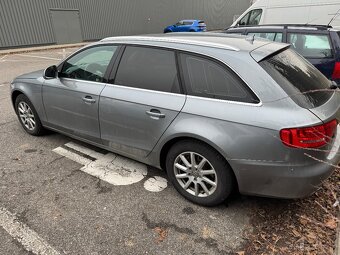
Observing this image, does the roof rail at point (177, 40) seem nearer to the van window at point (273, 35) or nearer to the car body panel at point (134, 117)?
the car body panel at point (134, 117)

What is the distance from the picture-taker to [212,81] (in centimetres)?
281

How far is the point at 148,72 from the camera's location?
3.23m

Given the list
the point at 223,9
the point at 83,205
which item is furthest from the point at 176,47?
the point at 223,9

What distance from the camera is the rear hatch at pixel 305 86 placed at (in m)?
2.54

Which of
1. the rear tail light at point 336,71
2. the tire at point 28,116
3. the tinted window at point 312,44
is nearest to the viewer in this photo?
the tire at point 28,116

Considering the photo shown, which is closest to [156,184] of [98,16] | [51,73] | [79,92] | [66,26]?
[79,92]

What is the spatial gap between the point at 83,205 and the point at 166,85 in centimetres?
150

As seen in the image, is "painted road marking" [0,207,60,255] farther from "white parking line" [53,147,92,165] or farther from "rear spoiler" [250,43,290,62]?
"rear spoiler" [250,43,290,62]

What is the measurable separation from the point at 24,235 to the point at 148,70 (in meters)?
1.98

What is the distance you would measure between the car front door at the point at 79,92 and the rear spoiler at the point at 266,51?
1625 millimetres

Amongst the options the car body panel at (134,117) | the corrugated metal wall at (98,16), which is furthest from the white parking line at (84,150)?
the corrugated metal wall at (98,16)

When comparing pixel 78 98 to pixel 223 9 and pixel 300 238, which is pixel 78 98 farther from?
pixel 223 9

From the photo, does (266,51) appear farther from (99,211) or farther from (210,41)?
(99,211)

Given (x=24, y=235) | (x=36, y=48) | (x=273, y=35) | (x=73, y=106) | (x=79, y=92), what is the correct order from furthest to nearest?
(x=36, y=48), (x=273, y=35), (x=73, y=106), (x=79, y=92), (x=24, y=235)
